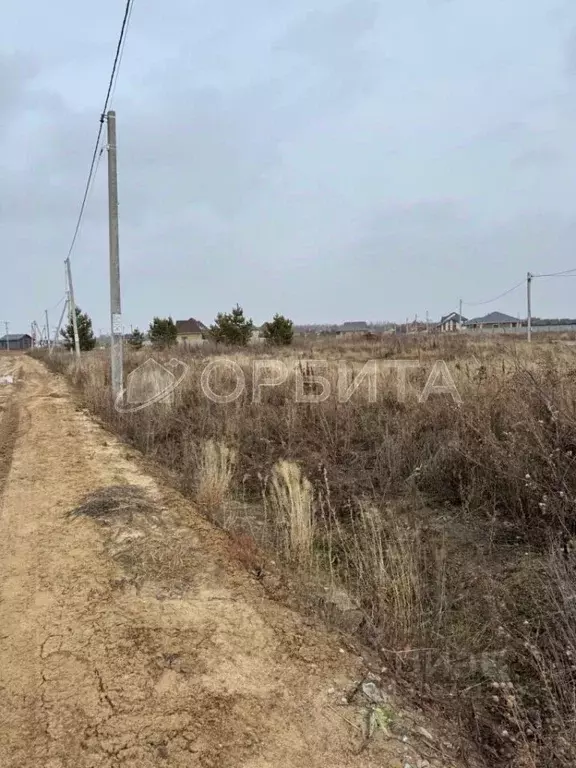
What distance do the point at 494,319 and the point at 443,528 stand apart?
290 feet

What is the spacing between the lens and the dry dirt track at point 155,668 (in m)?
1.90

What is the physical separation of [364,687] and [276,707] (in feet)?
1.35

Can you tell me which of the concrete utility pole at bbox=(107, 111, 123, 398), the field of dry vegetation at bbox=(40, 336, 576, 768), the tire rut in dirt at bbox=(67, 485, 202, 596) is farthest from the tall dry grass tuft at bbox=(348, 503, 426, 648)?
the concrete utility pole at bbox=(107, 111, 123, 398)

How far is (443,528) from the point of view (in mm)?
4180

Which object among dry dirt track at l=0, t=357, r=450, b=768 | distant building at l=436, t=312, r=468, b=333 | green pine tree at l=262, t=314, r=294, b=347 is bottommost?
dry dirt track at l=0, t=357, r=450, b=768

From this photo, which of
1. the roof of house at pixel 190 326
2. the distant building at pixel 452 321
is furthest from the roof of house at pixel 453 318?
the roof of house at pixel 190 326

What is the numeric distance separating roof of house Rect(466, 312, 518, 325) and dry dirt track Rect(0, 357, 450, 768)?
3313 inches

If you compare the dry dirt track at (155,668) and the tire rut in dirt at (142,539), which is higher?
the tire rut in dirt at (142,539)

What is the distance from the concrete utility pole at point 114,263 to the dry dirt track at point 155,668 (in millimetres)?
7542

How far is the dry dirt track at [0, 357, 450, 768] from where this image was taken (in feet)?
6.22

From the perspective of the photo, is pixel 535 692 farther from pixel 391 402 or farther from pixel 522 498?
pixel 391 402

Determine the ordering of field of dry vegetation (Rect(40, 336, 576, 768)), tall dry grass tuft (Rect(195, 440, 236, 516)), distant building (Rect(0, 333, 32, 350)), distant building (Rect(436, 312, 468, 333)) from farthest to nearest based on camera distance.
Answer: distant building (Rect(0, 333, 32, 350))
distant building (Rect(436, 312, 468, 333))
tall dry grass tuft (Rect(195, 440, 236, 516))
field of dry vegetation (Rect(40, 336, 576, 768))

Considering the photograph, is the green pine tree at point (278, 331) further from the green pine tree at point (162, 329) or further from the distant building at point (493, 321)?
the distant building at point (493, 321)

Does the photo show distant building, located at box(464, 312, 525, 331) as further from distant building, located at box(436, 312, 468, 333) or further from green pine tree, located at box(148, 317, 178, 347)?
green pine tree, located at box(148, 317, 178, 347)
